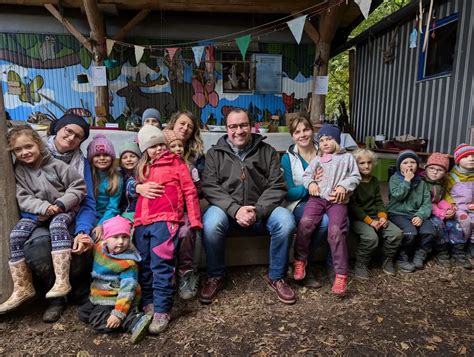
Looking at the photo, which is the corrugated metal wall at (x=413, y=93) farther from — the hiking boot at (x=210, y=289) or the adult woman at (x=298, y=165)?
the hiking boot at (x=210, y=289)

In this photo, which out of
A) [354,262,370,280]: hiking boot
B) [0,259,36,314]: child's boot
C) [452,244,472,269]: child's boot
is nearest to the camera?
[0,259,36,314]: child's boot

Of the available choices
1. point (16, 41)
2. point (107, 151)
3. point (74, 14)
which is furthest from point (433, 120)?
point (16, 41)

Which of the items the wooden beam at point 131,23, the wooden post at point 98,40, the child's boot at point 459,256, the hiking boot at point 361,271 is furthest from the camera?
the wooden beam at point 131,23

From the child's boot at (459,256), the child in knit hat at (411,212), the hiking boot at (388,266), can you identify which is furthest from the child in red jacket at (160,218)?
the child's boot at (459,256)

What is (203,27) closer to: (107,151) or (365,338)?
(107,151)

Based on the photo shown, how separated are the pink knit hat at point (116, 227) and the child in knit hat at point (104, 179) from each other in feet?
0.96

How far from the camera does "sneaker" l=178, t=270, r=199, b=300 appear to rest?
211 centimetres

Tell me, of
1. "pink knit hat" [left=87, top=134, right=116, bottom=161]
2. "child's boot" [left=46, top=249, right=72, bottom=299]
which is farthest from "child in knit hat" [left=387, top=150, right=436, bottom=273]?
"child's boot" [left=46, top=249, right=72, bottom=299]

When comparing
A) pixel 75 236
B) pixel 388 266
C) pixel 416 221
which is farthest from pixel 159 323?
pixel 416 221

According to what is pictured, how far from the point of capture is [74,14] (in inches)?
279

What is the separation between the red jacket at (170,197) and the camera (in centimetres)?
202

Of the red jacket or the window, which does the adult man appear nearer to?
the red jacket

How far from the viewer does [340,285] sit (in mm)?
2178

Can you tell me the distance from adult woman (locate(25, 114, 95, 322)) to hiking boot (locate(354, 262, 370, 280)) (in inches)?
76.1
